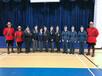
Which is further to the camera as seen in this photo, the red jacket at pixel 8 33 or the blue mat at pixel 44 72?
the red jacket at pixel 8 33

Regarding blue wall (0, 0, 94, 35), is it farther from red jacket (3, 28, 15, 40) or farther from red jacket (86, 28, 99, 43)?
red jacket (86, 28, 99, 43)

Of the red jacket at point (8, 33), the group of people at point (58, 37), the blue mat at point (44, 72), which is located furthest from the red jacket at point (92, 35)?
the red jacket at point (8, 33)

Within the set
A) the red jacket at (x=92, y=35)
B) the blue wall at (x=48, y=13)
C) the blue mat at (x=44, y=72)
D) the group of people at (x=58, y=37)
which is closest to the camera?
the blue mat at (x=44, y=72)

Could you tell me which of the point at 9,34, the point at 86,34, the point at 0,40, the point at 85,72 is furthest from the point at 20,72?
the point at 0,40

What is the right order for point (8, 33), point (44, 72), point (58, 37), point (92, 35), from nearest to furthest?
point (44, 72)
point (92, 35)
point (8, 33)
point (58, 37)

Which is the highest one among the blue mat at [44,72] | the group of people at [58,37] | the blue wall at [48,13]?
the blue wall at [48,13]

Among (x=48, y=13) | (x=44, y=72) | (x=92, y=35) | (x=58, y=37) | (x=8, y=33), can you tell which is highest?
(x=48, y=13)

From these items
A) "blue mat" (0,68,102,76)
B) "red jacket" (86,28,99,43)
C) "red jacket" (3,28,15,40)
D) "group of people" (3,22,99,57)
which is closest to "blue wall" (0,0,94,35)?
"group of people" (3,22,99,57)

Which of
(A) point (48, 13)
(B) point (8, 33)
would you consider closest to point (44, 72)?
(B) point (8, 33)

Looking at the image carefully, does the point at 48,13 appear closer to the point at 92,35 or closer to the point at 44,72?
the point at 92,35

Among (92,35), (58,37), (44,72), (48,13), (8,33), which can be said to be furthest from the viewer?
(48,13)

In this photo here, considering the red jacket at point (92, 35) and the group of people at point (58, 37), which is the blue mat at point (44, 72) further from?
the group of people at point (58, 37)

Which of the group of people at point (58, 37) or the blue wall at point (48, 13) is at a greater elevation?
the blue wall at point (48, 13)

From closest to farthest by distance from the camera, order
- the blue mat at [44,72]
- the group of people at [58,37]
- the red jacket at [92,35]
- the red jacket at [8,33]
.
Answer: the blue mat at [44,72] < the red jacket at [92,35] < the group of people at [58,37] < the red jacket at [8,33]
